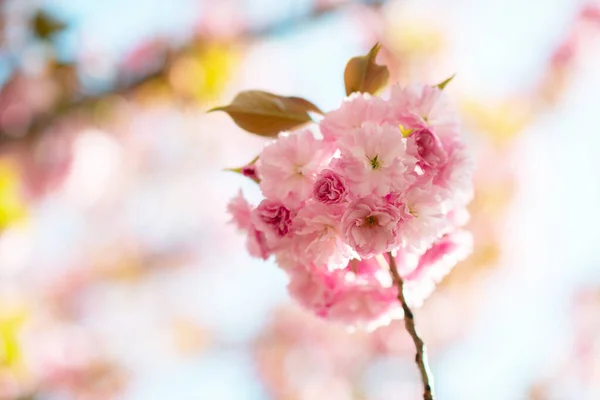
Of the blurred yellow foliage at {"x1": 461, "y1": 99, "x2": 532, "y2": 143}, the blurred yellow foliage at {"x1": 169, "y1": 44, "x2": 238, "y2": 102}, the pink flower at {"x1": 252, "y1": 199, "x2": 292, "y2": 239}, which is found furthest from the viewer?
the blurred yellow foliage at {"x1": 461, "y1": 99, "x2": 532, "y2": 143}

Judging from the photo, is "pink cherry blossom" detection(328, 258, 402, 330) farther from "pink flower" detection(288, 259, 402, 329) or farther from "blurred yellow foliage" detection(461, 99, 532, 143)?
"blurred yellow foliage" detection(461, 99, 532, 143)

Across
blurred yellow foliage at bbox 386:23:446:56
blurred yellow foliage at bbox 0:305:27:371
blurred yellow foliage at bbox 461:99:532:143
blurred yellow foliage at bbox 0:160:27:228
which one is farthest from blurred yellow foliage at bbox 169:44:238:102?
blurred yellow foliage at bbox 461:99:532:143

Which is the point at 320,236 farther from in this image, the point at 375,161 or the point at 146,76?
the point at 146,76

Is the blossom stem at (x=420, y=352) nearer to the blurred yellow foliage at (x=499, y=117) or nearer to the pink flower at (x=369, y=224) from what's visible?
the pink flower at (x=369, y=224)

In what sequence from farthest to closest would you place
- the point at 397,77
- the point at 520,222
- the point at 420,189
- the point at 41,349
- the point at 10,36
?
the point at 520,222
the point at 41,349
the point at 397,77
the point at 10,36
the point at 420,189

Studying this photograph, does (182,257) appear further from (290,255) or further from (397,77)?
(290,255)

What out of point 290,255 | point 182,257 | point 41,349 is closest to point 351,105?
point 290,255

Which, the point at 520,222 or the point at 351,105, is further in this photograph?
the point at 520,222
